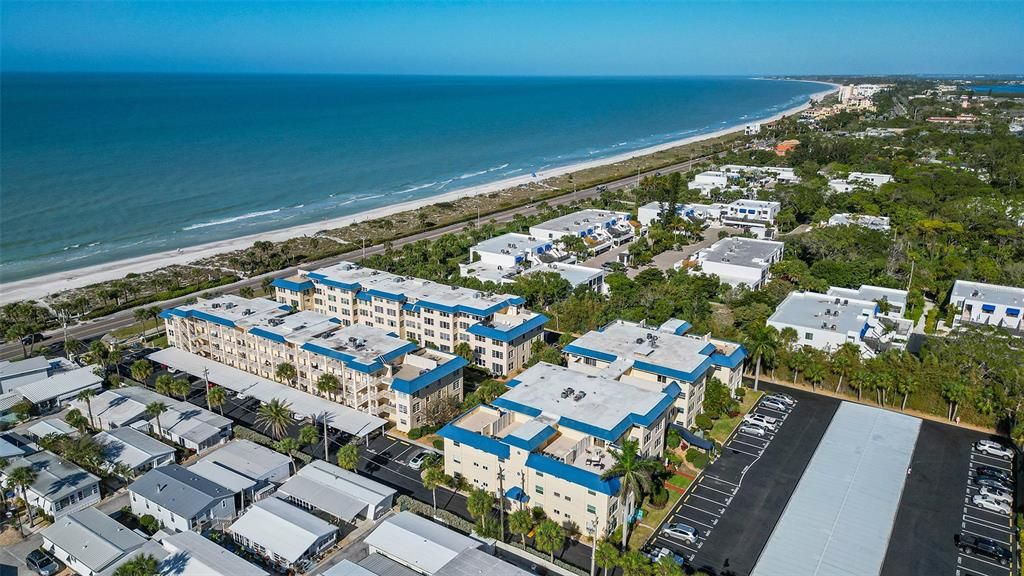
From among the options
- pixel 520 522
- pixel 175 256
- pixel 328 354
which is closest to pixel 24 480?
pixel 328 354

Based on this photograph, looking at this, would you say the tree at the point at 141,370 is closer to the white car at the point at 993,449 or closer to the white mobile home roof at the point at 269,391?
the white mobile home roof at the point at 269,391

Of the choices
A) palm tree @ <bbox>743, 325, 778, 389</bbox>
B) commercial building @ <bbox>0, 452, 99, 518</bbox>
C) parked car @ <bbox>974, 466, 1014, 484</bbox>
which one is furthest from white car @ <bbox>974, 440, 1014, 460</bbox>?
commercial building @ <bbox>0, 452, 99, 518</bbox>

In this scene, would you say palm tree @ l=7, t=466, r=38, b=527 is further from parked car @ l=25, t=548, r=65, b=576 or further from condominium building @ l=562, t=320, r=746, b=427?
condominium building @ l=562, t=320, r=746, b=427

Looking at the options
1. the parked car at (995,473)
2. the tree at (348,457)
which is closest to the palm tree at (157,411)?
the tree at (348,457)

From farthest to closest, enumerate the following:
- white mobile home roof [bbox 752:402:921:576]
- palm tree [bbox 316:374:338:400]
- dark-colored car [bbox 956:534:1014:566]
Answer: palm tree [bbox 316:374:338:400] → dark-colored car [bbox 956:534:1014:566] → white mobile home roof [bbox 752:402:921:576]

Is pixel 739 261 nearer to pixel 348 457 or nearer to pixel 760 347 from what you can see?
pixel 760 347

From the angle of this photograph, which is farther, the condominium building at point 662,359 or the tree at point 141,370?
the tree at point 141,370
